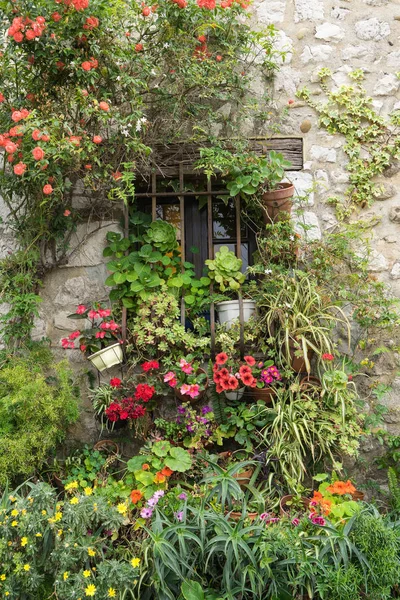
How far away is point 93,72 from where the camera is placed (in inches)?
129

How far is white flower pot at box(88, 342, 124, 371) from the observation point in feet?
11.2

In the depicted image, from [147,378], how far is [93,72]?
188cm

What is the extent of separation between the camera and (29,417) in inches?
124

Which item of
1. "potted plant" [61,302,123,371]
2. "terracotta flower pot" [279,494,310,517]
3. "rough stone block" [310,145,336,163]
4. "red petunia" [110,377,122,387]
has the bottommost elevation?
"terracotta flower pot" [279,494,310,517]

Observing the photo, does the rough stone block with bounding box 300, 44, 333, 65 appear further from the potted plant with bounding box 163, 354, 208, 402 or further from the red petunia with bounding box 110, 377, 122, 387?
the red petunia with bounding box 110, 377, 122, 387

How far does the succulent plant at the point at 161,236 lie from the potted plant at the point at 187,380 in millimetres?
779

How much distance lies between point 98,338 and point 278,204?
1.47 metres

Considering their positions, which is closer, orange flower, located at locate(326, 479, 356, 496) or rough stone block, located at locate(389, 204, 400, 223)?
orange flower, located at locate(326, 479, 356, 496)

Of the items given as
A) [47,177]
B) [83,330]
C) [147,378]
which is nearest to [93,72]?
[47,177]

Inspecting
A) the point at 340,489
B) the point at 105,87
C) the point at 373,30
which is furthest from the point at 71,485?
the point at 373,30

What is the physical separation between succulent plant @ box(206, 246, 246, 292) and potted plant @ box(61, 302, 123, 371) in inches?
28.4

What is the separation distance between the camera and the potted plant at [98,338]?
3432 millimetres

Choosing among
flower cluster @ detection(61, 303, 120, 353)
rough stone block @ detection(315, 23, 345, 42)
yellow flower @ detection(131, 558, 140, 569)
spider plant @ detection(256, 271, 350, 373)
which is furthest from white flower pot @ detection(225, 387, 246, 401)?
rough stone block @ detection(315, 23, 345, 42)

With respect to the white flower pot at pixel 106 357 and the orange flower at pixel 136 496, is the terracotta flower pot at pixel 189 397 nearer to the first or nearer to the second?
the white flower pot at pixel 106 357
